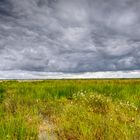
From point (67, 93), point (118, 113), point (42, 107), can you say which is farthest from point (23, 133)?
point (67, 93)

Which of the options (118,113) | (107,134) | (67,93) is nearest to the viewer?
(107,134)

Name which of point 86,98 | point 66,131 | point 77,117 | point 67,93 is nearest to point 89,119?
point 77,117

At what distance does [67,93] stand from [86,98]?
4304 millimetres

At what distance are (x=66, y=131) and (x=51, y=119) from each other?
189 centimetres

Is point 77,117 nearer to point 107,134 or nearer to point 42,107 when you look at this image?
point 107,134

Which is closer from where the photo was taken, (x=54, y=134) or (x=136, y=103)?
(x=54, y=134)

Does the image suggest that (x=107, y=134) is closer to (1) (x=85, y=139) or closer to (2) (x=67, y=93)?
(1) (x=85, y=139)

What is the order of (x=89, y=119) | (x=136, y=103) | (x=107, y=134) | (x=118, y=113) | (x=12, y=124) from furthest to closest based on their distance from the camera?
(x=136, y=103) < (x=118, y=113) < (x=89, y=119) < (x=12, y=124) < (x=107, y=134)

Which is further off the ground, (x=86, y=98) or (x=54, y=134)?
(x=86, y=98)

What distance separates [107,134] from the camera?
5.12 m

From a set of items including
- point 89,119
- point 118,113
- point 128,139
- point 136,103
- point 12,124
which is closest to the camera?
point 128,139

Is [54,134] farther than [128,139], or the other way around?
[54,134]

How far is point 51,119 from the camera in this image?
25.0ft

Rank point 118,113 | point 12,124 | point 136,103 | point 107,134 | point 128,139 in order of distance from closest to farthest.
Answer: point 128,139, point 107,134, point 12,124, point 118,113, point 136,103
